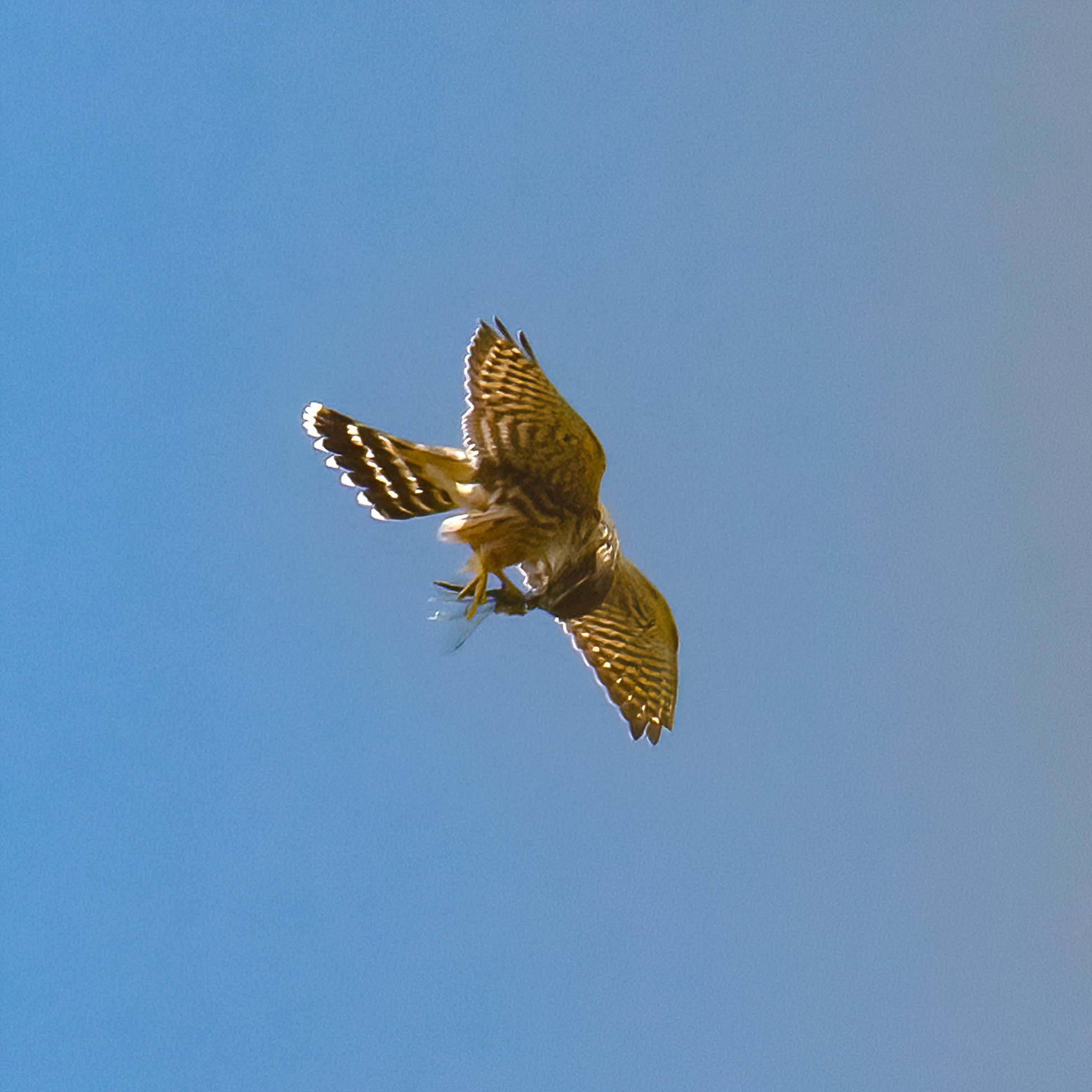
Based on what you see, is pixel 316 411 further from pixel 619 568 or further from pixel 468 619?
pixel 619 568

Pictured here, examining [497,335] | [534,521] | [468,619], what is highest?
[497,335]

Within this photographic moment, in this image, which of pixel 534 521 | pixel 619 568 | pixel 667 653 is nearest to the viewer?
pixel 534 521

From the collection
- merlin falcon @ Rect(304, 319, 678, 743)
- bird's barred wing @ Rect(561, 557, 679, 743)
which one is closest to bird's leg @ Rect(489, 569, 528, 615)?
merlin falcon @ Rect(304, 319, 678, 743)

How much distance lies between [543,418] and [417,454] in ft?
1.91

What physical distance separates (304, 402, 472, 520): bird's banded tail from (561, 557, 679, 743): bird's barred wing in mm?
1585

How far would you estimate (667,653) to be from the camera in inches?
305

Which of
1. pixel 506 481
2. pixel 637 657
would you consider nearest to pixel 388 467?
pixel 506 481

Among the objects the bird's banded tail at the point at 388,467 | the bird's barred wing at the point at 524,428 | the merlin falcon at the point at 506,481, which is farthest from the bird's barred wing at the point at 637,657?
the bird's banded tail at the point at 388,467

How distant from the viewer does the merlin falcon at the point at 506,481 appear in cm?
603

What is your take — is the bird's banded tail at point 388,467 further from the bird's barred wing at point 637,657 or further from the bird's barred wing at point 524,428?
the bird's barred wing at point 637,657

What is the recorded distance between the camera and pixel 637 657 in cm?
774

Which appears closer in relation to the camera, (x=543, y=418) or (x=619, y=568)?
(x=543, y=418)

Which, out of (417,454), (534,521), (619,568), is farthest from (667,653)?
(417,454)

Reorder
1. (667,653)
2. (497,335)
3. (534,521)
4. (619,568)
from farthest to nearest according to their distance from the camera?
(667,653)
(619,568)
(534,521)
(497,335)
